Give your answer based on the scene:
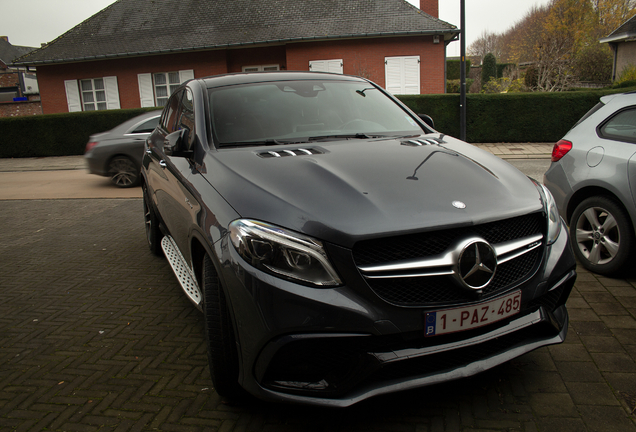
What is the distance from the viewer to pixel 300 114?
137 inches

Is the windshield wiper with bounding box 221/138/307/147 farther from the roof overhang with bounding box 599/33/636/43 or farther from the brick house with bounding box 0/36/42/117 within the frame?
the brick house with bounding box 0/36/42/117

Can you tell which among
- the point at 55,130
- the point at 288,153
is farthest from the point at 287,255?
the point at 55,130

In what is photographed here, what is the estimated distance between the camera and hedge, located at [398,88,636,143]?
51.2 feet

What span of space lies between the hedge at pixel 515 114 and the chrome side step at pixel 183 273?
13.8 meters

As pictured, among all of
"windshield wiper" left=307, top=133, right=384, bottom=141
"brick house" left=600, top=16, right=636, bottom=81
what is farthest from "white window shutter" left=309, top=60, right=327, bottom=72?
"windshield wiper" left=307, top=133, right=384, bottom=141

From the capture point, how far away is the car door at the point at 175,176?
3031 millimetres

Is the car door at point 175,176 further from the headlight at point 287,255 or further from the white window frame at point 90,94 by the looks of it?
the white window frame at point 90,94

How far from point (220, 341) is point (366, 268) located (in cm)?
82

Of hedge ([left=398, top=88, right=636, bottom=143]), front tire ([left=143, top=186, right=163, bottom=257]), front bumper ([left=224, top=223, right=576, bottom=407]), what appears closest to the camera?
front bumper ([left=224, top=223, right=576, bottom=407])

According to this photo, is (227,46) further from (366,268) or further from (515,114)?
(366,268)

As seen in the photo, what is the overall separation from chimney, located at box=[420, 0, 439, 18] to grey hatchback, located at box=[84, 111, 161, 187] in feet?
60.9

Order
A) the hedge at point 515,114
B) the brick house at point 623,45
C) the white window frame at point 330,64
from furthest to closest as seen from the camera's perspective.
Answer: the brick house at point 623,45, the white window frame at point 330,64, the hedge at point 515,114

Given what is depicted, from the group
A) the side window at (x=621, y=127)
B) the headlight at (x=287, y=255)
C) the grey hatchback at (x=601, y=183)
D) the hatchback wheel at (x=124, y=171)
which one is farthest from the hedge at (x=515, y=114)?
the headlight at (x=287, y=255)

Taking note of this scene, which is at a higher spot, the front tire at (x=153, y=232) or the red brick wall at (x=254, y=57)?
the red brick wall at (x=254, y=57)
